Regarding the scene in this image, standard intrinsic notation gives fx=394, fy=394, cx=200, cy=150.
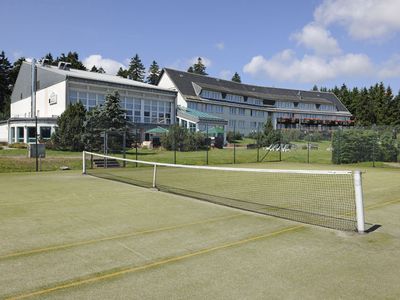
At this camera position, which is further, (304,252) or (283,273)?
(304,252)

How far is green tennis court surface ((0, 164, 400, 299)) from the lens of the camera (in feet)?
16.5

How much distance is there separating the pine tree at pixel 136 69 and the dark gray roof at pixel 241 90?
46.9 meters

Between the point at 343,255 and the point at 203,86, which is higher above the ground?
the point at 203,86

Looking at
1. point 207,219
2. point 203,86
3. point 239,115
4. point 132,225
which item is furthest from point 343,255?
point 239,115

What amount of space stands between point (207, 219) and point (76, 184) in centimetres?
857

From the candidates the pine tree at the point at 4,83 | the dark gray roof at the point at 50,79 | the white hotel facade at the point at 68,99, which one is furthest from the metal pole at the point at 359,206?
the pine tree at the point at 4,83

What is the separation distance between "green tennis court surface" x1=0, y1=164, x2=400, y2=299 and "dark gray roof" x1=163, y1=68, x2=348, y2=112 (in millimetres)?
60288

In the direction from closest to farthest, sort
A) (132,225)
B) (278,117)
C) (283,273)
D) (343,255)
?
1. (283,273)
2. (343,255)
3. (132,225)
4. (278,117)

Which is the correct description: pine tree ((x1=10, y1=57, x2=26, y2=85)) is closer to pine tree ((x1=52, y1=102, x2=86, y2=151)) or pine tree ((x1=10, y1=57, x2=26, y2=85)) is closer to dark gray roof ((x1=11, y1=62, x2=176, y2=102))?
dark gray roof ((x1=11, y1=62, x2=176, y2=102))

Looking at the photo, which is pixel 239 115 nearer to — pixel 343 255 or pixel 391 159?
pixel 391 159

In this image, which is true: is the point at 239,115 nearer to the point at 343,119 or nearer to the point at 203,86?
the point at 203,86

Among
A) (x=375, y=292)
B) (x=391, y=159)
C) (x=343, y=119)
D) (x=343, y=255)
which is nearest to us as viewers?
(x=375, y=292)

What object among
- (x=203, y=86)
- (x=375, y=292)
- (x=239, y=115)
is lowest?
(x=375, y=292)

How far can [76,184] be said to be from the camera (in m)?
16.2
